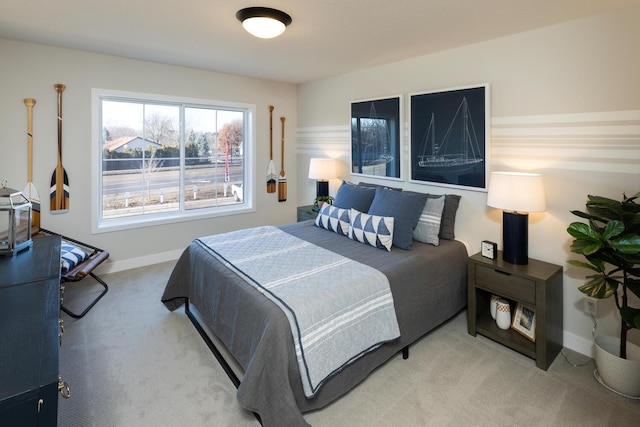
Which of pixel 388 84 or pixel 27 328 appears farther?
pixel 388 84

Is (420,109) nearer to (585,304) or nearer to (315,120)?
(315,120)

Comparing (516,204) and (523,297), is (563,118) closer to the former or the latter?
(516,204)

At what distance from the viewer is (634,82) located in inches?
83.2

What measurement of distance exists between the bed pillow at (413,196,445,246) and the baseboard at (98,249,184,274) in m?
2.99

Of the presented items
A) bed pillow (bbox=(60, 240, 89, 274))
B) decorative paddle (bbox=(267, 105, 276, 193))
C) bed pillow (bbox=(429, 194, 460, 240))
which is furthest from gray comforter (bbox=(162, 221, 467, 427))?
decorative paddle (bbox=(267, 105, 276, 193))

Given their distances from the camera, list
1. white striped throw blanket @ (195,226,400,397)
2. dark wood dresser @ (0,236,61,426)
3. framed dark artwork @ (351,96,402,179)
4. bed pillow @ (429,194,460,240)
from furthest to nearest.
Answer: framed dark artwork @ (351,96,402,179) < bed pillow @ (429,194,460,240) < white striped throw blanket @ (195,226,400,397) < dark wood dresser @ (0,236,61,426)

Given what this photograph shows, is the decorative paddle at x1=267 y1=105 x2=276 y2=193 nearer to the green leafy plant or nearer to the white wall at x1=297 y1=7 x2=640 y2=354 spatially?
the white wall at x1=297 y1=7 x2=640 y2=354

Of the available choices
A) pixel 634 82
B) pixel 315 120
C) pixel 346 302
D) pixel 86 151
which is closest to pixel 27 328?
pixel 346 302

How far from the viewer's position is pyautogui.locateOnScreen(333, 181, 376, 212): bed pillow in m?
3.35

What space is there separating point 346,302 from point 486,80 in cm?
220

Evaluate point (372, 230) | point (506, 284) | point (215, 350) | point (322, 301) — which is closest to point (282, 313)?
point (322, 301)

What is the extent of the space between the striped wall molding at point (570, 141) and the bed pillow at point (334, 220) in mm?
1339

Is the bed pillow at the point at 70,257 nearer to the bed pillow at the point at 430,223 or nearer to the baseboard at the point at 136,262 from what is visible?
the baseboard at the point at 136,262

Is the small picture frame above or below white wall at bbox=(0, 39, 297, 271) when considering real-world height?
below
